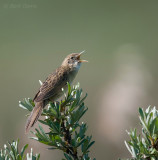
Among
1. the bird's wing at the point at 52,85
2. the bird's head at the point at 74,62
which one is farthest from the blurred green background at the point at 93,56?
the bird's wing at the point at 52,85

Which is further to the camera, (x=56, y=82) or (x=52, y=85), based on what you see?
(x=56, y=82)

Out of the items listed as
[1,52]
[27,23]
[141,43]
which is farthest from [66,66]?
[27,23]

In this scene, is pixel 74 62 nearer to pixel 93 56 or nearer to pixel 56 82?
pixel 56 82

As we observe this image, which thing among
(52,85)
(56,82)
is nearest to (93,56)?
(56,82)

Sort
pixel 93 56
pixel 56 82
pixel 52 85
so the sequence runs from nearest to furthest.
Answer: pixel 52 85
pixel 56 82
pixel 93 56

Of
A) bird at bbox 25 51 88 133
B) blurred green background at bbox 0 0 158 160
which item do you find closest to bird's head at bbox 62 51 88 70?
bird at bbox 25 51 88 133

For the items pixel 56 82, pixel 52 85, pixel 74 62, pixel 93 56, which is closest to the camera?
pixel 52 85

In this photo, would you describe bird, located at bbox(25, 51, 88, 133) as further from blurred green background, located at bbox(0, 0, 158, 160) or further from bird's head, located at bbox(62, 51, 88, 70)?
blurred green background, located at bbox(0, 0, 158, 160)

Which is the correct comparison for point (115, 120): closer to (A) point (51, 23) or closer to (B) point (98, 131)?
(B) point (98, 131)

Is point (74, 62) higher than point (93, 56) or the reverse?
the reverse
